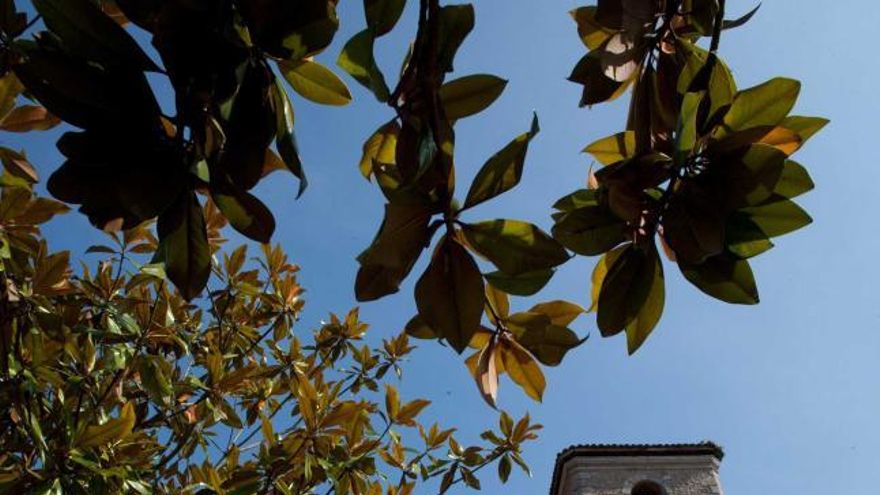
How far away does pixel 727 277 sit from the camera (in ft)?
2.52

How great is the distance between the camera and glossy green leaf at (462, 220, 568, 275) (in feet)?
2.40

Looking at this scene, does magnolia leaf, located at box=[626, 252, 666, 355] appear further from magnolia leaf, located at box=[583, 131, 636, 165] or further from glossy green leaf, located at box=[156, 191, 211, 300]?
glossy green leaf, located at box=[156, 191, 211, 300]

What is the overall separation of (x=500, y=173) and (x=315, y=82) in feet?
0.76

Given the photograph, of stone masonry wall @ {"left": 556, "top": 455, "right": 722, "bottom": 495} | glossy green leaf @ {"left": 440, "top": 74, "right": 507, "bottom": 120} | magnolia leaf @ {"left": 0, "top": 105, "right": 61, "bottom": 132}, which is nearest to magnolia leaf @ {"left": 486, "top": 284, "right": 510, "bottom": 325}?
glossy green leaf @ {"left": 440, "top": 74, "right": 507, "bottom": 120}

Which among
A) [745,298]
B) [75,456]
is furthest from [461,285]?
[75,456]

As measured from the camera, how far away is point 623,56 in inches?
33.6

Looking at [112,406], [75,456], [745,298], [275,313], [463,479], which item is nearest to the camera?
[745,298]

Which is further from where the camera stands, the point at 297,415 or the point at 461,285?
the point at 297,415

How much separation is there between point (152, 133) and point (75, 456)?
6.22 ft

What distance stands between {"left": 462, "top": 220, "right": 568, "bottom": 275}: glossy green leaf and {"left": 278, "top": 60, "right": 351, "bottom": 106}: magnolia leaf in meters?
0.21

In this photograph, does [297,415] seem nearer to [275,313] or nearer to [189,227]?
[275,313]

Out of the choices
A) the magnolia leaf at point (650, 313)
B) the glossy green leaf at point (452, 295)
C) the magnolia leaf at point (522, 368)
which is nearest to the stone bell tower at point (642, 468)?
the magnolia leaf at point (522, 368)

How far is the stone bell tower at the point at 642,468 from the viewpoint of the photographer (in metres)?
13.4

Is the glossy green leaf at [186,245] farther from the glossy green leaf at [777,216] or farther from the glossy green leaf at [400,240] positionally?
the glossy green leaf at [777,216]
